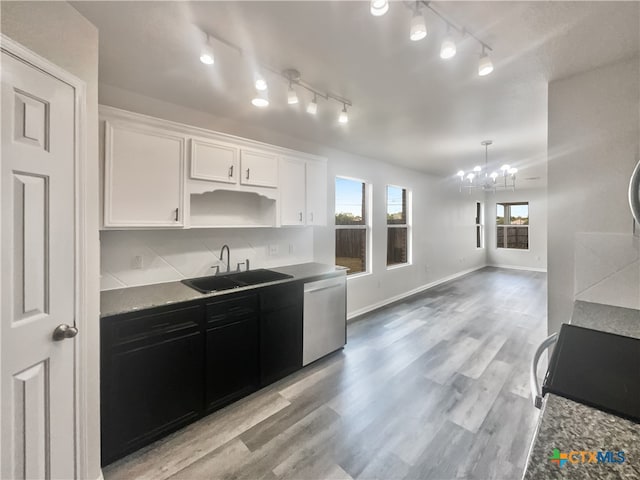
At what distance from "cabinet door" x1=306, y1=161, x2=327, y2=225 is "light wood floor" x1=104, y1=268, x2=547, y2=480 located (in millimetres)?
1606

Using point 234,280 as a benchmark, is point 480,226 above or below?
above

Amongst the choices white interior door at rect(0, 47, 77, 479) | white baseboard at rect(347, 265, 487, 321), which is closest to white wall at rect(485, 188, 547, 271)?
white baseboard at rect(347, 265, 487, 321)

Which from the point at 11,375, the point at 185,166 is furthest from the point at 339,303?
the point at 11,375

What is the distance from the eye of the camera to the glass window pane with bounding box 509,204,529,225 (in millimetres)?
8594

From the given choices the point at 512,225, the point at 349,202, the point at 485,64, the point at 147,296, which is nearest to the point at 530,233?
the point at 512,225

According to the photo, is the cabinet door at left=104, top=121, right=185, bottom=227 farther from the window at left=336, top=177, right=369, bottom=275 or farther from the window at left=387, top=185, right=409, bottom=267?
the window at left=387, top=185, right=409, bottom=267

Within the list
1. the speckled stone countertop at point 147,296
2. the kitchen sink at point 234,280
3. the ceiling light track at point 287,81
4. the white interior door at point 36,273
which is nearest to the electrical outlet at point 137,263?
the speckled stone countertop at point 147,296

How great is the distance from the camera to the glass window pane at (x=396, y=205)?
16.6 feet

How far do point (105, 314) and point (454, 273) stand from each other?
7404mm

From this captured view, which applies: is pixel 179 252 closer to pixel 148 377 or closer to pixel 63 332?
pixel 148 377

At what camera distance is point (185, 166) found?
7.33 feet

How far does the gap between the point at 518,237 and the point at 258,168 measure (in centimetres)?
934

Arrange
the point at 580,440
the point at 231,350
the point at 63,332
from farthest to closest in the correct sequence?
the point at 231,350 → the point at 63,332 → the point at 580,440

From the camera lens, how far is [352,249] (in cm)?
442
